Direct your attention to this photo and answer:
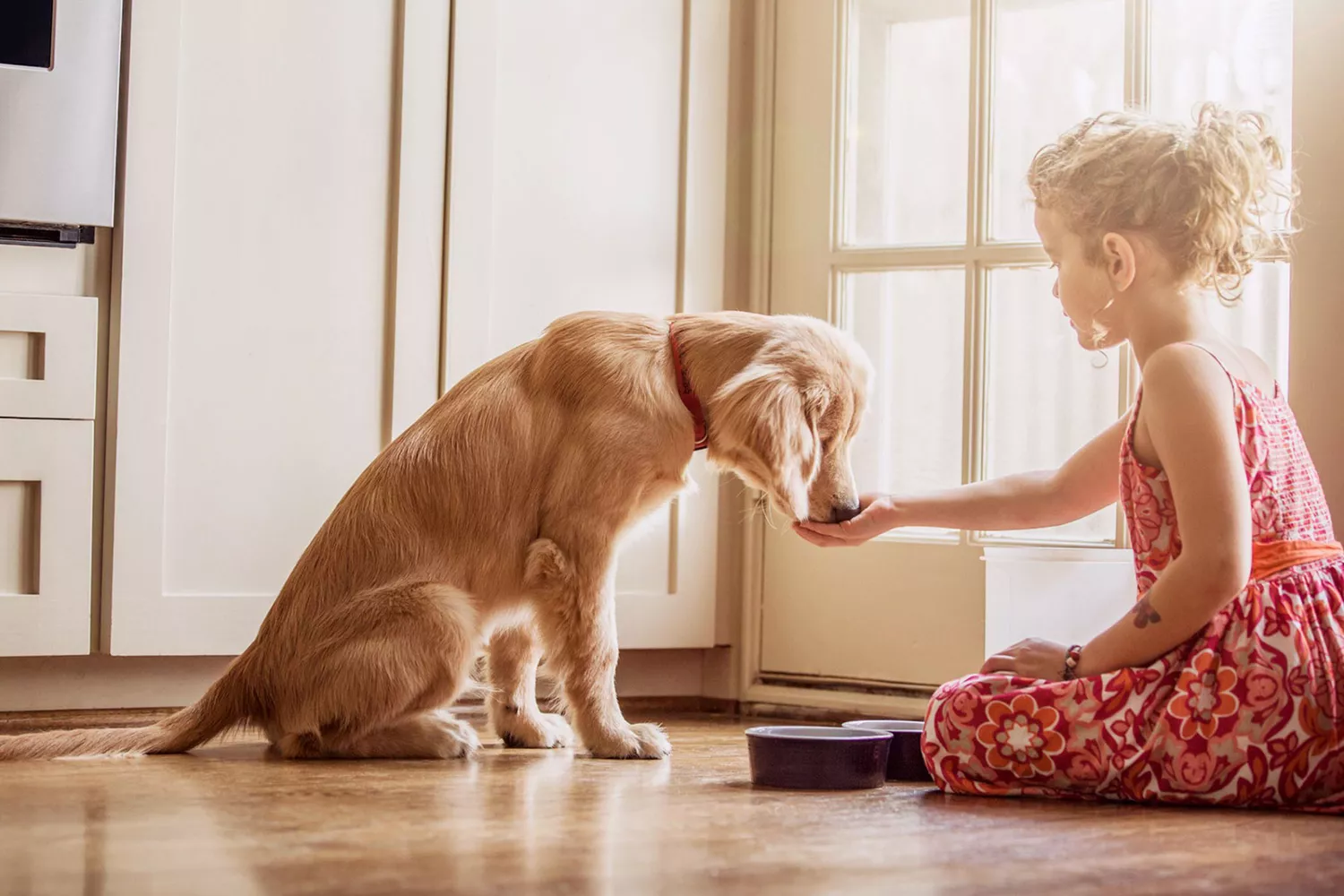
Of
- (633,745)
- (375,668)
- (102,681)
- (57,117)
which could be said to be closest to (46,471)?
(102,681)

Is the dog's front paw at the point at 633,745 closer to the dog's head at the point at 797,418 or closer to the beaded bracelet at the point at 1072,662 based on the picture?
the dog's head at the point at 797,418

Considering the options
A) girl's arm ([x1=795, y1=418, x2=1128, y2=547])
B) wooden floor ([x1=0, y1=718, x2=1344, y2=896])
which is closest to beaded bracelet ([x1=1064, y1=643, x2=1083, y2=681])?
wooden floor ([x1=0, y1=718, x2=1344, y2=896])

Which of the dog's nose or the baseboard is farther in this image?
the baseboard

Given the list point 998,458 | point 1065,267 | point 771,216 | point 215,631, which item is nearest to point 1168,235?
point 1065,267

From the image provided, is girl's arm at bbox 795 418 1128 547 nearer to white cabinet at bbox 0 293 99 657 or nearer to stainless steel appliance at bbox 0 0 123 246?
white cabinet at bbox 0 293 99 657

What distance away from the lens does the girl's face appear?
1.84m

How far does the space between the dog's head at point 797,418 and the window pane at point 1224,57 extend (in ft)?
3.02

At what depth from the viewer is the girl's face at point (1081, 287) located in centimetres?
184

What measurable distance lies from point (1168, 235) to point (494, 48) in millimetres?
1417

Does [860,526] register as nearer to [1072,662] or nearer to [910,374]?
[1072,662]

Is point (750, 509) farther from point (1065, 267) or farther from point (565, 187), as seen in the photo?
point (1065, 267)

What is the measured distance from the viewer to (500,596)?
6.70 ft

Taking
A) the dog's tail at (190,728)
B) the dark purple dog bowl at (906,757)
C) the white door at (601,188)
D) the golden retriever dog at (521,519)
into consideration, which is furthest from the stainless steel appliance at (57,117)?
the dark purple dog bowl at (906,757)

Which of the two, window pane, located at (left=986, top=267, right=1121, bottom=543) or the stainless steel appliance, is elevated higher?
the stainless steel appliance
